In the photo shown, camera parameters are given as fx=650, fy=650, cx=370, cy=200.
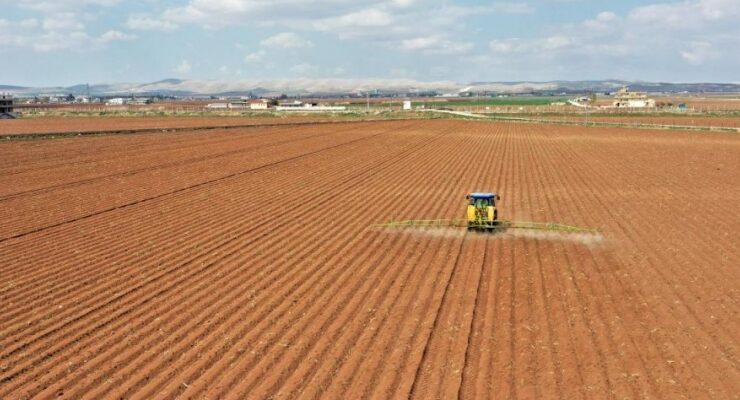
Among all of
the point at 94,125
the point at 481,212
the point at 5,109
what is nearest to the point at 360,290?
the point at 481,212

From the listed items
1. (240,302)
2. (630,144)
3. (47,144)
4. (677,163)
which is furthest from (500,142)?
(240,302)

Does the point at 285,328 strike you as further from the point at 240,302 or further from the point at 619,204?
the point at 619,204

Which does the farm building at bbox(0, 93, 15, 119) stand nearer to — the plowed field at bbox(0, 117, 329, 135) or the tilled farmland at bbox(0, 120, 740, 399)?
the plowed field at bbox(0, 117, 329, 135)

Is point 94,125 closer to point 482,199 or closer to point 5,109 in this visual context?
point 5,109

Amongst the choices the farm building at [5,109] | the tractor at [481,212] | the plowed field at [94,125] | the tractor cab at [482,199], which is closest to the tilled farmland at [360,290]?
the tractor at [481,212]

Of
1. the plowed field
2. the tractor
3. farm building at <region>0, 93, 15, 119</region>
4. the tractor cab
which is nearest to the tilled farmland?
the tractor

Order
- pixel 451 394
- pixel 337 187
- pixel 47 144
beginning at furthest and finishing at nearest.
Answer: pixel 47 144 < pixel 337 187 < pixel 451 394
